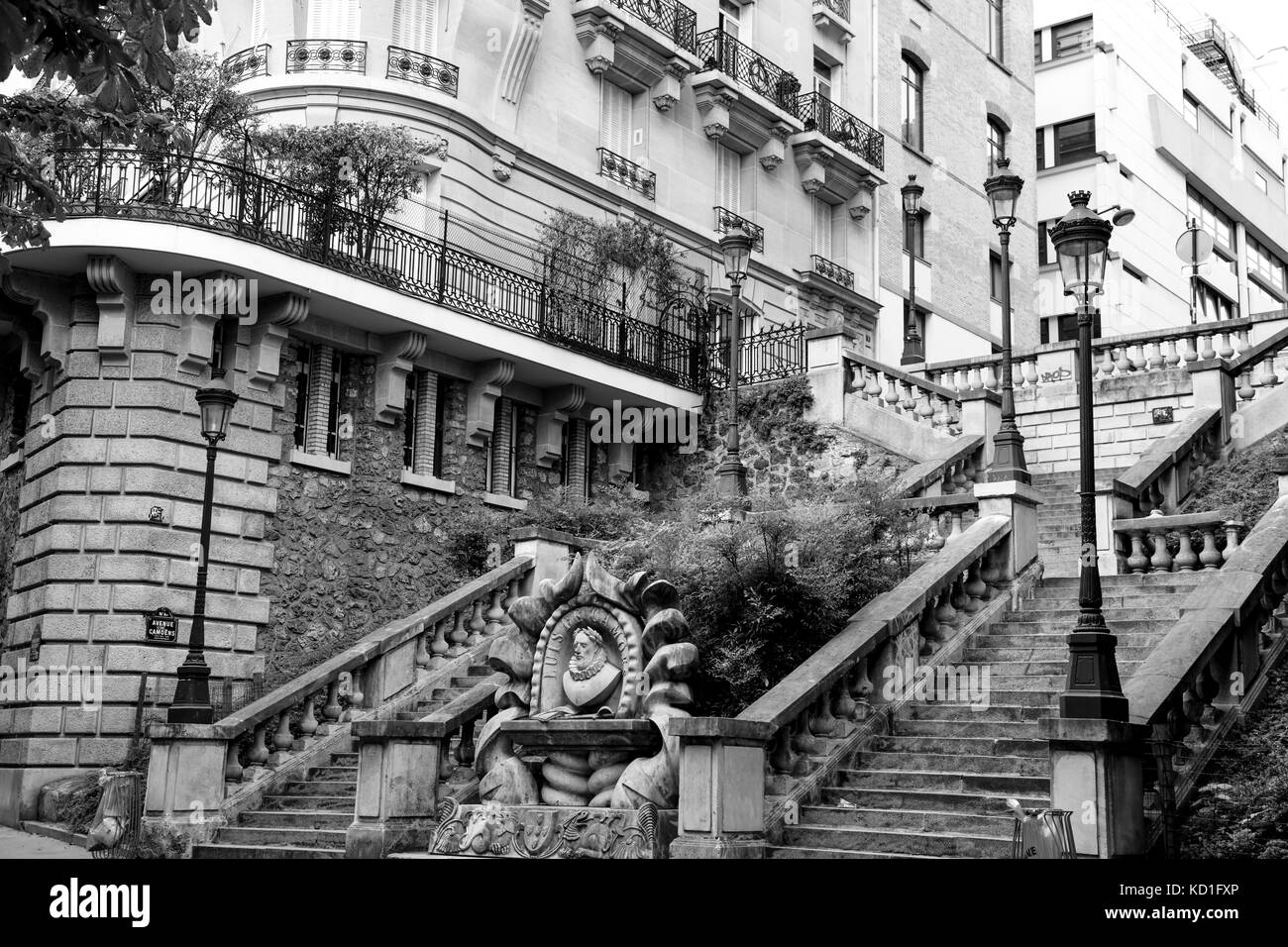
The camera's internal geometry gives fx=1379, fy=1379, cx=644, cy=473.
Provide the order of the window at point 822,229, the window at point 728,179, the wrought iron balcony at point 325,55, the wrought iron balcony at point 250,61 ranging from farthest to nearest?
the window at point 822,229 < the window at point 728,179 < the wrought iron balcony at point 250,61 < the wrought iron balcony at point 325,55

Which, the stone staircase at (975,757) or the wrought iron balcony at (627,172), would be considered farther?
the wrought iron balcony at (627,172)

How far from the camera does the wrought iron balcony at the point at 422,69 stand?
68.8ft

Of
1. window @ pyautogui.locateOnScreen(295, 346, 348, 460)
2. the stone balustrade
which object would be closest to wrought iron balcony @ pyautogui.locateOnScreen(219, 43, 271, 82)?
window @ pyautogui.locateOnScreen(295, 346, 348, 460)

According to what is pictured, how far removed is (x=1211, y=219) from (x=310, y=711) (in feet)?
135

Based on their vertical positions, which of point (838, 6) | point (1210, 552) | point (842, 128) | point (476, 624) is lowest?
point (476, 624)

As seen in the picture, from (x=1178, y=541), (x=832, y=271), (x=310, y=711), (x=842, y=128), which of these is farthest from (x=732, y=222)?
(x=310, y=711)

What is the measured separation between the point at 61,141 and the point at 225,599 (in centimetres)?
773

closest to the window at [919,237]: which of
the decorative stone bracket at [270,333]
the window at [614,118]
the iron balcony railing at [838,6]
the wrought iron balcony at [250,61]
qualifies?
the iron balcony railing at [838,6]

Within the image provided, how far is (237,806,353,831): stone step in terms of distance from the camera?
42.4ft

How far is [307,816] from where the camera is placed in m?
13.2

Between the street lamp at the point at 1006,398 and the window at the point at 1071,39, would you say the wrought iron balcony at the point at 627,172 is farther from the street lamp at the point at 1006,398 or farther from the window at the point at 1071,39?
the window at the point at 1071,39

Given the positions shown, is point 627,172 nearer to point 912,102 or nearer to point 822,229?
point 822,229

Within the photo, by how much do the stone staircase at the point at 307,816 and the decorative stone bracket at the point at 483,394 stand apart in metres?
5.84
